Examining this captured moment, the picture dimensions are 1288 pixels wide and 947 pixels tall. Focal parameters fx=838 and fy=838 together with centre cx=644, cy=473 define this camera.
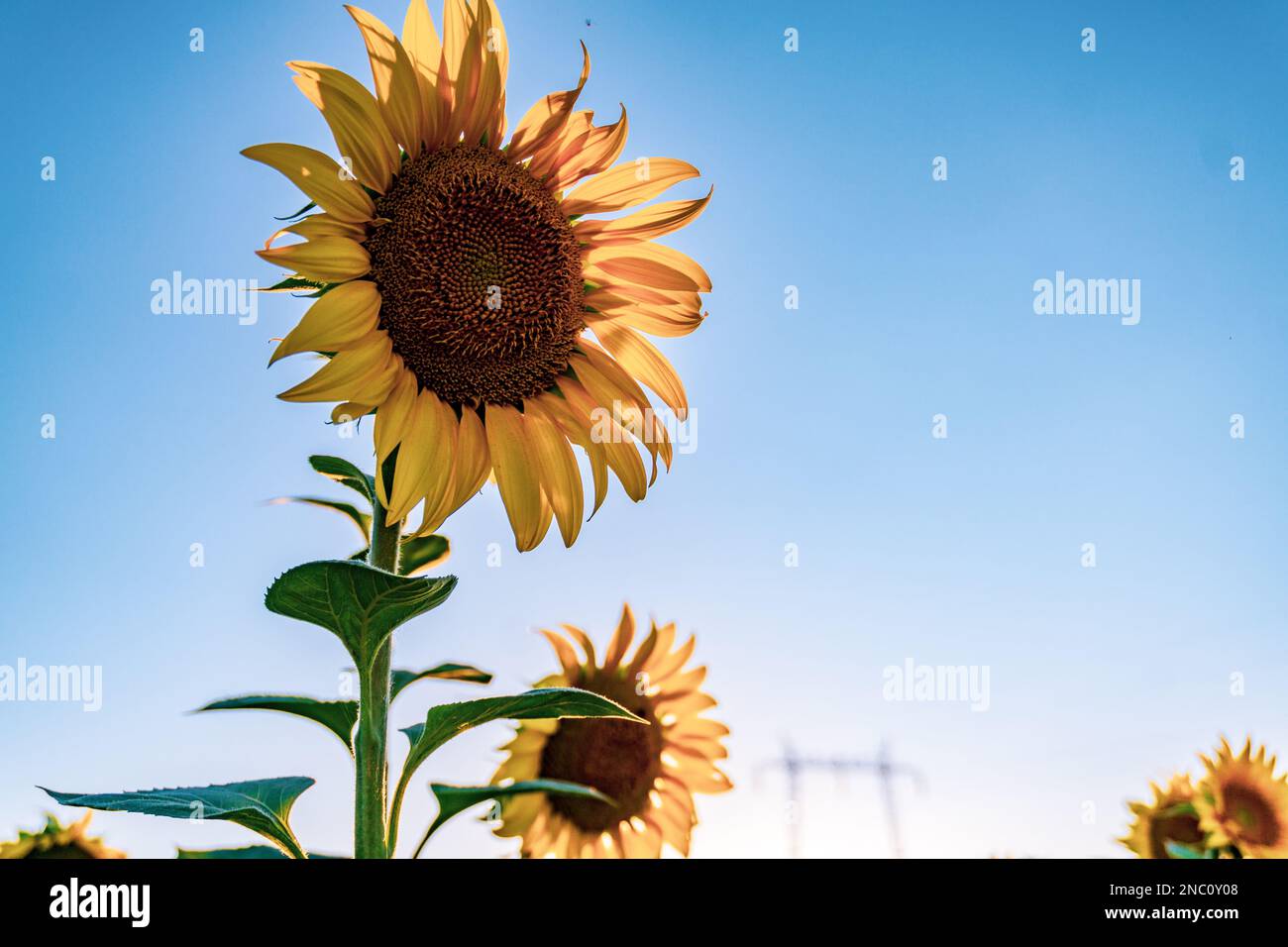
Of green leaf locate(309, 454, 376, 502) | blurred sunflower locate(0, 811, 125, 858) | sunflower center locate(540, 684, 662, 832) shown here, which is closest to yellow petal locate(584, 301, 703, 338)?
green leaf locate(309, 454, 376, 502)

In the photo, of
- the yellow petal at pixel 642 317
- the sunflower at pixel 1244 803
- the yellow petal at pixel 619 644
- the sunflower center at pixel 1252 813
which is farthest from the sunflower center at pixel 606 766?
the sunflower center at pixel 1252 813

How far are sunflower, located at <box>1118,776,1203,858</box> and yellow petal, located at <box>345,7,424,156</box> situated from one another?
444 cm

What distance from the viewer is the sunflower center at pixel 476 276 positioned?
1641 mm

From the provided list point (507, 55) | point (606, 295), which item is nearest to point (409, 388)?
point (606, 295)

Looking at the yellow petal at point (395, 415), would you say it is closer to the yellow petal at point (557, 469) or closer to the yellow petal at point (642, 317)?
the yellow petal at point (557, 469)

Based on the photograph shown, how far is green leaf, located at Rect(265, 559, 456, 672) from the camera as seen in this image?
3.84ft

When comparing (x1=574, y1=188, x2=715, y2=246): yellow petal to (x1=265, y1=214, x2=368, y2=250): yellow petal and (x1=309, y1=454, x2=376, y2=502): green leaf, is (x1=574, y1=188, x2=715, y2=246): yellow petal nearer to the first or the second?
(x1=265, y1=214, x2=368, y2=250): yellow petal

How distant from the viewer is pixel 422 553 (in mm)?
1674

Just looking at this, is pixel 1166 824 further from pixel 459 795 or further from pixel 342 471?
pixel 342 471

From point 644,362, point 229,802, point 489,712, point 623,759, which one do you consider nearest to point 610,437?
point 644,362

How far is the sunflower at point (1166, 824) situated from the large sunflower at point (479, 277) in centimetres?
384

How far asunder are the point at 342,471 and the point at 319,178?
508 mm
